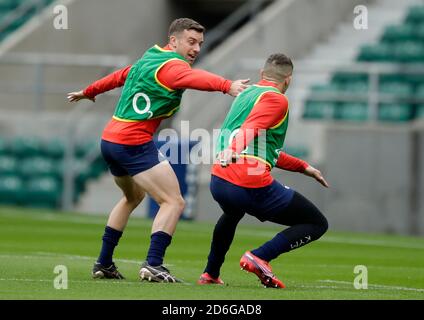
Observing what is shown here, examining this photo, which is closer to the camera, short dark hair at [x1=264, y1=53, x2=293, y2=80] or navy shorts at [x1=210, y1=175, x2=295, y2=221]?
navy shorts at [x1=210, y1=175, x2=295, y2=221]

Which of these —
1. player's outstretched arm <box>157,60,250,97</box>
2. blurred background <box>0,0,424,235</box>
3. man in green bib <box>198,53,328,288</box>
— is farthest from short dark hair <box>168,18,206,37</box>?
blurred background <box>0,0,424,235</box>

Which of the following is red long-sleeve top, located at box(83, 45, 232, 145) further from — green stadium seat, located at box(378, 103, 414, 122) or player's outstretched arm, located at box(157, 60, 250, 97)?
green stadium seat, located at box(378, 103, 414, 122)

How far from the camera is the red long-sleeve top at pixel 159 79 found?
1008 cm

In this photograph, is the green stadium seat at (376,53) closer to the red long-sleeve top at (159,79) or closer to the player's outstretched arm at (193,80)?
the red long-sleeve top at (159,79)

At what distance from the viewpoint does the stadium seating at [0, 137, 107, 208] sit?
2473cm

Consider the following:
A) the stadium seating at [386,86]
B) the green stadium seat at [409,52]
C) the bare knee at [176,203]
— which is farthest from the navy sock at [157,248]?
the green stadium seat at [409,52]

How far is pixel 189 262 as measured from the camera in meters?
13.6

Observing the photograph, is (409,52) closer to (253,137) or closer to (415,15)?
(415,15)

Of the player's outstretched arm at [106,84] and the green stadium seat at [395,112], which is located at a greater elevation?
the green stadium seat at [395,112]

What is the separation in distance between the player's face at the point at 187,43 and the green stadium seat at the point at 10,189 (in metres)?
14.7

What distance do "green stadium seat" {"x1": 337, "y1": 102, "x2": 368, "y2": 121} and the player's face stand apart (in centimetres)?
1319

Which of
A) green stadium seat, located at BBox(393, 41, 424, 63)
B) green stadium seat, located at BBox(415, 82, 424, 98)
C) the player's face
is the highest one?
green stadium seat, located at BBox(393, 41, 424, 63)

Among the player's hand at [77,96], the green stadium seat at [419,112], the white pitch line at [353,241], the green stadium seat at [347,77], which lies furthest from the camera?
the green stadium seat at [347,77]
